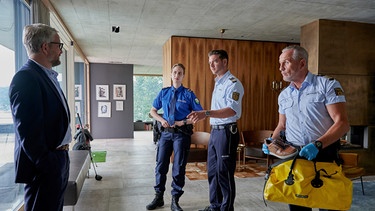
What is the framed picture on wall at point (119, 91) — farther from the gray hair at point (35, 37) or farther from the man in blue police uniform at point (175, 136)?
the gray hair at point (35, 37)

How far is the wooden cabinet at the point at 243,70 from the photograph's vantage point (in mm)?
5609

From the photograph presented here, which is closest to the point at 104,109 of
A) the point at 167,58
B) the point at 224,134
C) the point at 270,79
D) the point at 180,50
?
the point at 167,58

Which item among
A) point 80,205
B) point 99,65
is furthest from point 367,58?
point 99,65

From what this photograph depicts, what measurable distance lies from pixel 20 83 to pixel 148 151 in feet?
18.8

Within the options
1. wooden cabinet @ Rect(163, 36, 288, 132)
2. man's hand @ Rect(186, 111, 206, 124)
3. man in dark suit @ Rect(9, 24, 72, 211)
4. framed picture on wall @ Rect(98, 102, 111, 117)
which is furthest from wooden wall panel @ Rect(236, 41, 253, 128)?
framed picture on wall @ Rect(98, 102, 111, 117)

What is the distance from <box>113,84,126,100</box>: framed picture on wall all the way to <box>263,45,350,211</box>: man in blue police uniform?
8404 millimetres

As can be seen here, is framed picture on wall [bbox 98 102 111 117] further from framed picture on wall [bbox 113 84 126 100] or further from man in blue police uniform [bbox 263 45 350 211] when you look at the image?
man in blue police uniform [bbox 263 45 350 211]

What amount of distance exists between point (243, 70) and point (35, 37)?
487cm

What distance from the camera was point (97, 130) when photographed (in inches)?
371

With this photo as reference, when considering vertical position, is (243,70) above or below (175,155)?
above

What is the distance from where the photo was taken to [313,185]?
1.53m

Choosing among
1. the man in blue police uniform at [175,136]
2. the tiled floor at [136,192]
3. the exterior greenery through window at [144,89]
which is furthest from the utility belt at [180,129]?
the exterior greenery through window at [144,89]

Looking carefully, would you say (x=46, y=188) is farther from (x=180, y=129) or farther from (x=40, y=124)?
(x=180, y=129)

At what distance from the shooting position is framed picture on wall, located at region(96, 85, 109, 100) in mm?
9430
